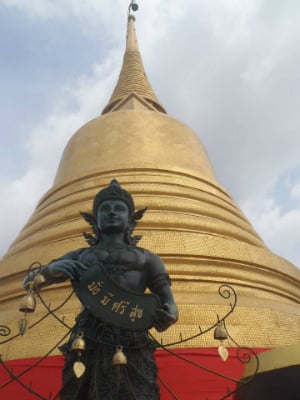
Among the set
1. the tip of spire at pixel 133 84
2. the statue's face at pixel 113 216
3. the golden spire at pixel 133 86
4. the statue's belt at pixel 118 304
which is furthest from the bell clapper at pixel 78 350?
the tip of spire at pixel 133 84

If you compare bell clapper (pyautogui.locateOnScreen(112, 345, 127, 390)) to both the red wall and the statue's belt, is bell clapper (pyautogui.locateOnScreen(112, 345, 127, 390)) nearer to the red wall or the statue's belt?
the statue's belt

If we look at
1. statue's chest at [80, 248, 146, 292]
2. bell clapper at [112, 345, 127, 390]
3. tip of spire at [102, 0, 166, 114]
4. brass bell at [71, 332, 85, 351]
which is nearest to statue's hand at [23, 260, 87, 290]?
statue's chest at [80, 248, 146, 292]

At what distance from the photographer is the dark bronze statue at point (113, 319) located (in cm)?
224

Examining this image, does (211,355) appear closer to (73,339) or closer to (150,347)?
(150,347)

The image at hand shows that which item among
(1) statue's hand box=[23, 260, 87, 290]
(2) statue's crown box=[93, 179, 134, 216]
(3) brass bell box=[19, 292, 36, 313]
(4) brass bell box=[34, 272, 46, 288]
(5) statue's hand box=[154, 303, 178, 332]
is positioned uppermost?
(2) statue's crown box=[93, 179, 134, 216]

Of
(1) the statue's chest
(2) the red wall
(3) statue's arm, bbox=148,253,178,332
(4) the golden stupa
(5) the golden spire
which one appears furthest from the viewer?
(5) the golden spire

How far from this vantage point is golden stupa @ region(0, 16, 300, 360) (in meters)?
4.91

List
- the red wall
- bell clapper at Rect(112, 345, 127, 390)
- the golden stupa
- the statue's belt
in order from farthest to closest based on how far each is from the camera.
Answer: the golden stupa
the red wall
the statue's belt
bell clapper at Rect(112, 345, 127, 390)

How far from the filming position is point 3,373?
13.8 ft

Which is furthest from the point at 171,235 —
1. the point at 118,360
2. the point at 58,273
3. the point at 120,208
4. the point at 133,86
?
the point at 133,86

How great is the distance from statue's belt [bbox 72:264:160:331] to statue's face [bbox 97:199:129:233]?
484mm

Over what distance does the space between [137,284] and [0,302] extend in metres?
4.03

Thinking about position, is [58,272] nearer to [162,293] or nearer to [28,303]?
[28,303]

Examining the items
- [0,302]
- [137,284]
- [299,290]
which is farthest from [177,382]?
[299,290]
